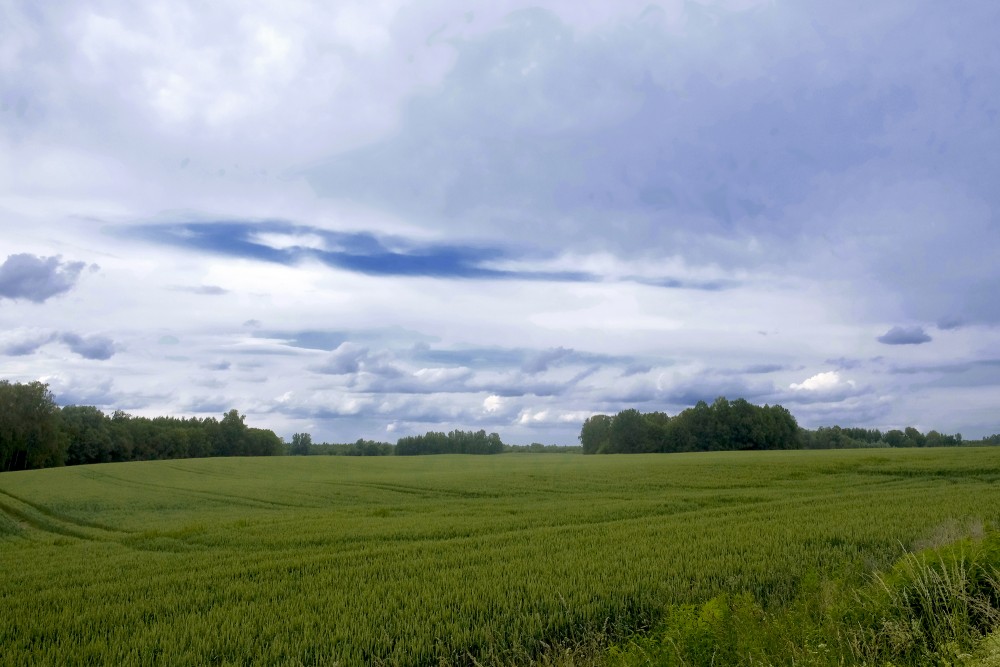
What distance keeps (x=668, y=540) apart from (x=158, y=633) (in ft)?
37.4

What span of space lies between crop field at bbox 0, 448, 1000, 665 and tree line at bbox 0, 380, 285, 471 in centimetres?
6735

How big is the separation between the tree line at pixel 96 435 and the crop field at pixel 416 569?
67.4 meters

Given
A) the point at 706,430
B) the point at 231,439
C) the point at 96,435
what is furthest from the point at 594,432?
the point at 96,435

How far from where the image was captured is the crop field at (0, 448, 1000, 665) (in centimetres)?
893

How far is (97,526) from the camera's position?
28.0 metres

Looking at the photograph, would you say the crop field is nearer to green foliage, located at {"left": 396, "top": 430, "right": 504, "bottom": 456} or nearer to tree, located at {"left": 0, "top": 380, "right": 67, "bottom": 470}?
tree, located at {"left": 0, "top": 380, "right": 67, "bottom": 470}

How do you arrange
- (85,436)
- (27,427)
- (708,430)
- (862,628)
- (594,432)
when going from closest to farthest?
1. (862,628)
2. (27,427)
3. (85,436)
4. (708,430)
5. (594,432)

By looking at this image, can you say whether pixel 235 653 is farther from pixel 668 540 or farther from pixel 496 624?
pixel 668 540

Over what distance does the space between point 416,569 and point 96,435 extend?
107833 mm

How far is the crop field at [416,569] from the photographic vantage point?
8930mm

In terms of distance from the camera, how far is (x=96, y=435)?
3967 inches

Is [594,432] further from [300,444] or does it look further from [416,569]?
[416,569]

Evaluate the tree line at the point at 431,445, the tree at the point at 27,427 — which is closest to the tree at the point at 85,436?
the tree at the point at 27,427

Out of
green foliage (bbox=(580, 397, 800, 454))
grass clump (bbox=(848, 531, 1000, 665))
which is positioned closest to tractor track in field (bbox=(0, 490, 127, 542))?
grass clump (bbox=(848, 531, 1000, 665))
